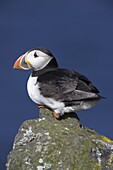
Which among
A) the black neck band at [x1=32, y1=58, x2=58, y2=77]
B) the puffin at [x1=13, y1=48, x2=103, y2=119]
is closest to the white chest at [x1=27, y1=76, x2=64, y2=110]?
the puffin at [x1=13, y1=48, x2=103, y2=119]

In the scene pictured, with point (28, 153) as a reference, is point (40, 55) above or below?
above

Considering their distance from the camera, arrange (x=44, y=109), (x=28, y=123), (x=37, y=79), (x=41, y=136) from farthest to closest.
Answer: (x=37, y=79) → (x=44, y=109) → (x=28, y=123) → (x=41, y=136)

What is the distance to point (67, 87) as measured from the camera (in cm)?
596

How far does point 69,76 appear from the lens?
237 inches

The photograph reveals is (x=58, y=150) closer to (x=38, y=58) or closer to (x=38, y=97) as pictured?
(x=38, y=97)

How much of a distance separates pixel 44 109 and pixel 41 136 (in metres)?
1.44

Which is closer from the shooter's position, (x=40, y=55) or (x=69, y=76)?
(x=69, y=76)

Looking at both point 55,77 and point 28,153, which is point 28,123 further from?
point 55,77

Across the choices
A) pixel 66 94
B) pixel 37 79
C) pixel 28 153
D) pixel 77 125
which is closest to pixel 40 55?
pixel 37 79

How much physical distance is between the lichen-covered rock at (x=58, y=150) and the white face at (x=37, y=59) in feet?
6.56

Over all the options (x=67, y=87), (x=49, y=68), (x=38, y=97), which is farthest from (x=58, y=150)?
(x=49, y=68)

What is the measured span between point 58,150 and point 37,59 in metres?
2.53

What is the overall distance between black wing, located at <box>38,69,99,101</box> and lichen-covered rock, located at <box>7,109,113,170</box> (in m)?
1.21

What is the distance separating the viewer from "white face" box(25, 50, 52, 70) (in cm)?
665
